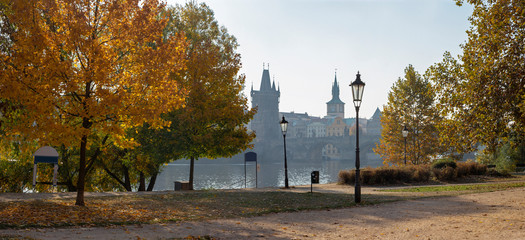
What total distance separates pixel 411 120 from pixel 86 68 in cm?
3162

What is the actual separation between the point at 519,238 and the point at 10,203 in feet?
42.2

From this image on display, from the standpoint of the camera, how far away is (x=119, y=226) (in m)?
8.89

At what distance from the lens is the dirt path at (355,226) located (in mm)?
7984

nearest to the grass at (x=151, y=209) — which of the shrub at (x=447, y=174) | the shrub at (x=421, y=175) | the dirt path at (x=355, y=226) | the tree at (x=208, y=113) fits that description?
the dirt path at (x=355, y=226)

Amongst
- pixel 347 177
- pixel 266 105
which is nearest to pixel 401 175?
pixel 347 177

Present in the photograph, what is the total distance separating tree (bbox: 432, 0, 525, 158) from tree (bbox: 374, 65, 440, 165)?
824 inches

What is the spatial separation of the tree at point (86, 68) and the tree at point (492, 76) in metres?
10.6

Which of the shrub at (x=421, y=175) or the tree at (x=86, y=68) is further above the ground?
the tree at (x=86, y=68)

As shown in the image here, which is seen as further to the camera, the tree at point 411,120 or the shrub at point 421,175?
the tree at point 411,120

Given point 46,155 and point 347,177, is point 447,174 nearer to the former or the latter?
point 347,177

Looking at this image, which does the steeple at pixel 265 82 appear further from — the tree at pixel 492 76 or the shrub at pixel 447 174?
the tree at pixel 492 76

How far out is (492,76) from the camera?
14.1 m

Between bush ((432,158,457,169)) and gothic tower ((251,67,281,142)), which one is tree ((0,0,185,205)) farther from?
gothic tower ((251,67,281,142))

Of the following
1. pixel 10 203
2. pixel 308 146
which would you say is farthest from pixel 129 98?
pixel 308 146
